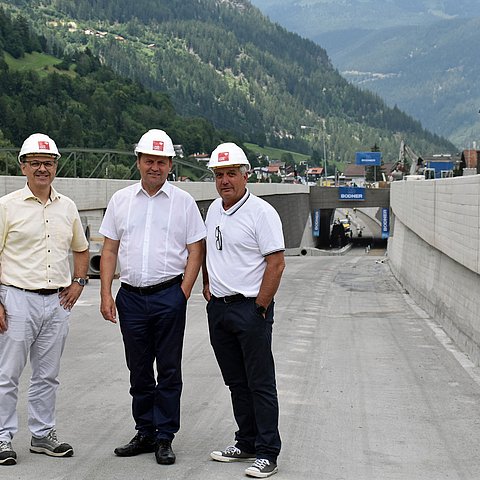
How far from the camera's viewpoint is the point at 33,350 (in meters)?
7.67

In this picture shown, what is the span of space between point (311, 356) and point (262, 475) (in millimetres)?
6340

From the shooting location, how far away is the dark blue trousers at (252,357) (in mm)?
7211

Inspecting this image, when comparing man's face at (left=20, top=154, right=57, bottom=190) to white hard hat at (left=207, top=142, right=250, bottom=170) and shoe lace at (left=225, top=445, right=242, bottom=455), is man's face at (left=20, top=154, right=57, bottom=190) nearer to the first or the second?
white hard hat at (left=207, top=142, right=250, bottom=170)

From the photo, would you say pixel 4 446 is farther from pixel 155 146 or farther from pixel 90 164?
pixel 90 164

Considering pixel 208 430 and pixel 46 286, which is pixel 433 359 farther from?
pixel 46 286

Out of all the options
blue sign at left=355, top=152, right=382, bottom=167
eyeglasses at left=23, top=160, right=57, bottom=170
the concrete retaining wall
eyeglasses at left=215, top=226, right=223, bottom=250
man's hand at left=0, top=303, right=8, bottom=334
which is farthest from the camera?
blue sign at left=355, top=152, right=382, bottom=167

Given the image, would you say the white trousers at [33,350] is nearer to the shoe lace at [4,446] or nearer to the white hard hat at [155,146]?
the shoe lace at [4,446]

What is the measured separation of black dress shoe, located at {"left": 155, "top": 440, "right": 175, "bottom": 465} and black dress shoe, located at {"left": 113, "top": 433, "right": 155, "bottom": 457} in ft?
0.64

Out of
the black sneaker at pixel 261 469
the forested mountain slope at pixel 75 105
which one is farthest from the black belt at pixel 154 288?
the forested mountain slope at pixel 75 105

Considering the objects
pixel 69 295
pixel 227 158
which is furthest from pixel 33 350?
pixel 227 158

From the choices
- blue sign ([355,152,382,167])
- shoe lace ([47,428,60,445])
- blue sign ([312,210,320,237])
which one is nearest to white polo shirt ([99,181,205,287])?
shoe lace ([47,428,60,445])

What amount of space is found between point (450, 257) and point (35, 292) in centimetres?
1018

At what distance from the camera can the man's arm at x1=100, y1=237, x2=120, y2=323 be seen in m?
7.54

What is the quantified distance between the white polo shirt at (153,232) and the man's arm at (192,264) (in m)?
0.04
